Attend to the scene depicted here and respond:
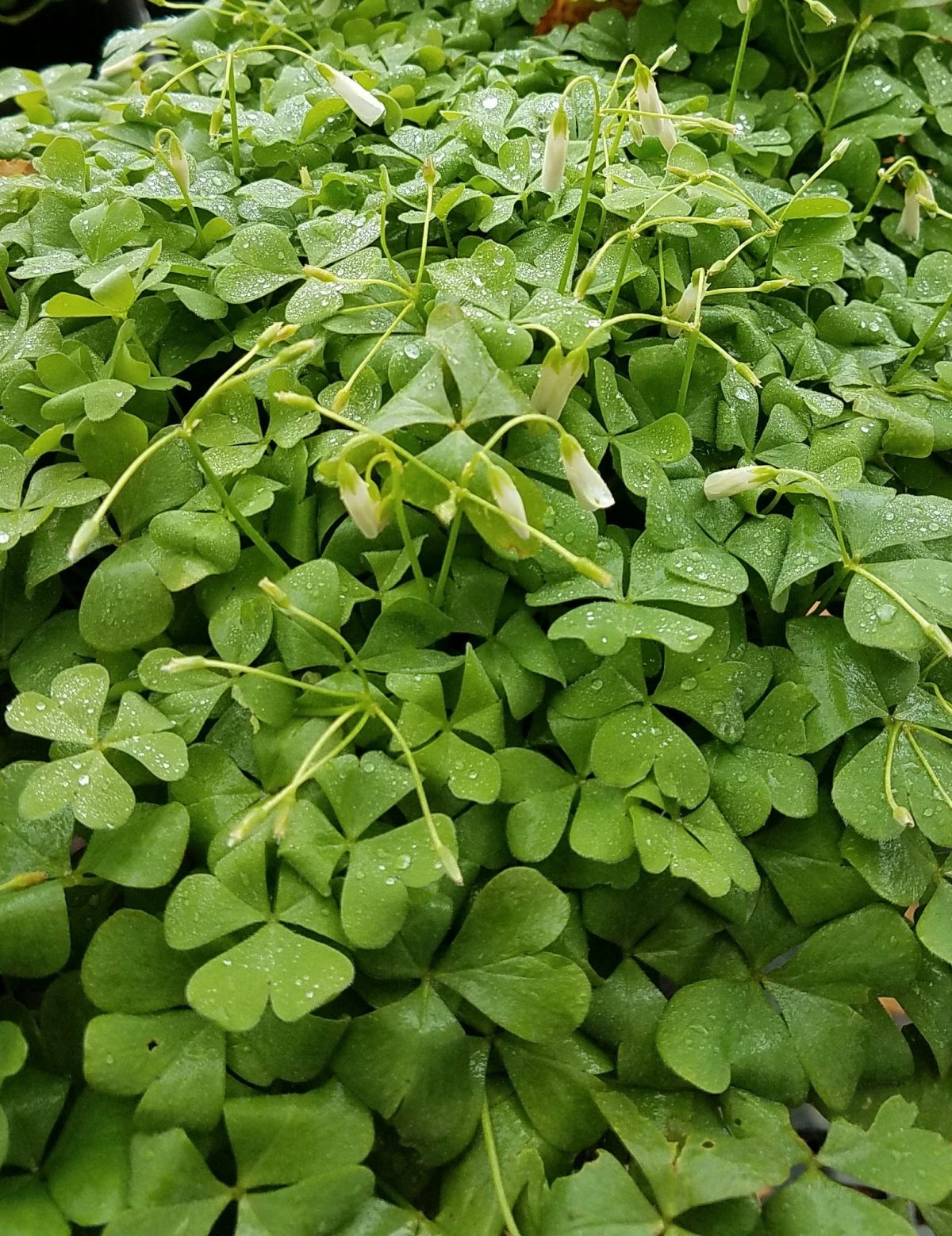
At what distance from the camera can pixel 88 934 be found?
2.21ft

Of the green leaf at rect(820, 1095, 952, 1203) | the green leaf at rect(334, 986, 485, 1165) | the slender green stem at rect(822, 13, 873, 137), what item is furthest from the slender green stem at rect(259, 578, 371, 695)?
the slender green stem at rect(822, 13, 873, 137)

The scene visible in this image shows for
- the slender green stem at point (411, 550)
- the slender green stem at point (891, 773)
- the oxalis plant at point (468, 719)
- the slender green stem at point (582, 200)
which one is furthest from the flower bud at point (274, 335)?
the slender green stem at point (891, 773)

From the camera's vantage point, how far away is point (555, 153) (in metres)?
0.78

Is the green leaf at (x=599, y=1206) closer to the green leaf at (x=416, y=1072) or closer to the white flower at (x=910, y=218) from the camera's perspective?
the green leaf at (x=416, y=1072)

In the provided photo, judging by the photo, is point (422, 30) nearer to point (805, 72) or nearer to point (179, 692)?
point (805, 72)

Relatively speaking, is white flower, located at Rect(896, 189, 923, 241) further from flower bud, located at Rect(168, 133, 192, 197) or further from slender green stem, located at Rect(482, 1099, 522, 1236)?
slender green stem, located at Rect(482, 1099, 522, 1236)

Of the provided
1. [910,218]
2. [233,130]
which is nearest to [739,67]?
[910,218]

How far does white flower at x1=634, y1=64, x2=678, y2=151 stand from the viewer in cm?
81

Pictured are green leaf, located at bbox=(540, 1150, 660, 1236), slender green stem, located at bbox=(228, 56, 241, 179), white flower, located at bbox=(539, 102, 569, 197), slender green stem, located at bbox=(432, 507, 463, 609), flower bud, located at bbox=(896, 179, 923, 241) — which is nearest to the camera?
green leaf, located at bbox=(540, 1150, 660, 1236)

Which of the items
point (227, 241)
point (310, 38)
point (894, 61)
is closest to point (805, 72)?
point (894, 61)

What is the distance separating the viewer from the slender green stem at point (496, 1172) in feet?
1.84

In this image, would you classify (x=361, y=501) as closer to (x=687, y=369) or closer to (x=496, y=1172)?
(x=687, y=369)

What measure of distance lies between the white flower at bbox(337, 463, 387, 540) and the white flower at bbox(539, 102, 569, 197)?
36 centimetres

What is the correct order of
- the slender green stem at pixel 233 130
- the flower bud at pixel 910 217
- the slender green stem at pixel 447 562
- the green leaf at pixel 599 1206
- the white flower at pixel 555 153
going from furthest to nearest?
the flower bud at pixel 910 217 → the slender green stem at pixel 233 130 → the white flower at pixel 555 153 → the slender green stem at pixel 447 562 → the green leaf at pixel 599 1206
